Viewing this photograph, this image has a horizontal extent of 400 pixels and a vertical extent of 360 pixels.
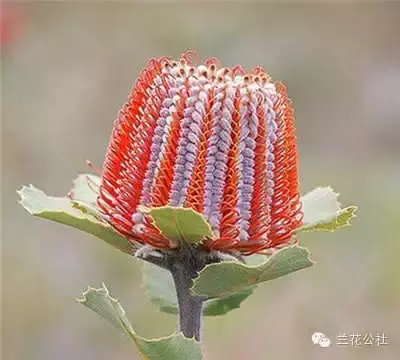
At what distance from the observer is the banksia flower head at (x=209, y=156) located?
1509 millimetres

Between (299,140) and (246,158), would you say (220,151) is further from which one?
(299,140)

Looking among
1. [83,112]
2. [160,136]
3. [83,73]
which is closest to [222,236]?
[160,136]

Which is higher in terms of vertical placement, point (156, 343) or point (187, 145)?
point (187, 145)

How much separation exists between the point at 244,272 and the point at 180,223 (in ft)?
0.35

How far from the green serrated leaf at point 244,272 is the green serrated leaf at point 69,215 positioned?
0.50 feet

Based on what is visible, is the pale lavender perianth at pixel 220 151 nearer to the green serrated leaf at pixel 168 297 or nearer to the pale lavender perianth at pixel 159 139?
the pale lavender perianth at pixel 159 139

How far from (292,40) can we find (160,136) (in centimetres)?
749

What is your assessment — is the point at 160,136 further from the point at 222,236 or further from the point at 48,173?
the point at 48,173

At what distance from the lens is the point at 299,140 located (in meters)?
7.61

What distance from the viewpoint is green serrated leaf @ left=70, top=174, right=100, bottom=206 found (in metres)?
1.67

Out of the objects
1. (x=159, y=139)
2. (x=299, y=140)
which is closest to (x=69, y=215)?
(x=159, y=139)

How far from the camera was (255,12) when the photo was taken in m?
9.12

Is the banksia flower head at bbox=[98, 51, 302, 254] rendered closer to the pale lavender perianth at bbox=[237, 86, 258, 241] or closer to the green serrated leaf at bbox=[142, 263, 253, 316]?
the pale lavender perianth at bbox=[237, 86, 258, 241]

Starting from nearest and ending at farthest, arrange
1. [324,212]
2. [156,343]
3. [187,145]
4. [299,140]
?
[156,343] < [187,145] < [324,212] < [299,140]
